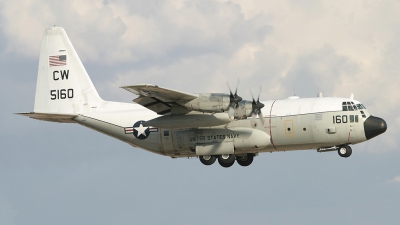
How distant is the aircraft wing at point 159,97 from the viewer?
28453mm

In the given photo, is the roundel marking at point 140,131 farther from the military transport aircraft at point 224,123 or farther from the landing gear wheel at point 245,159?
the landing gear wheel at point 245,159

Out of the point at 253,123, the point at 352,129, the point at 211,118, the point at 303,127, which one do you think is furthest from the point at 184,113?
the point at 352,129

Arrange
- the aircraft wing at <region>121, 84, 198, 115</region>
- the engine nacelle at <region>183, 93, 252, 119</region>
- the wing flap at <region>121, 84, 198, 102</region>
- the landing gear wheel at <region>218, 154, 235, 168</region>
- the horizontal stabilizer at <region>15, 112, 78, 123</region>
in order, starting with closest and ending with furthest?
the wing flap at <region>121, 84, 198, 102</region>
the aircraft wing at <region>121, 84, 198, 115</region>
the engine nacelle at <region>183, 93, 252, 119</region>
the landing gear wheel at <region>218, 154, 235, 168</region>
the horizontal stabilizer at <region>15, 112, 78, 123</region>

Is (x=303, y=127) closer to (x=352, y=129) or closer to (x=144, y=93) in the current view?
(x=352, y=129)

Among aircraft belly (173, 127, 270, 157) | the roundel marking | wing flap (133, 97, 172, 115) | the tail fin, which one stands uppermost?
the tail fin

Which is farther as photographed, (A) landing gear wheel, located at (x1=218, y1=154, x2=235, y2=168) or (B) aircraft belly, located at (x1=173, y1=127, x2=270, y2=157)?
(A) landing gear wheel, located at (x1=218, y1=154, x2=235, y2=168)

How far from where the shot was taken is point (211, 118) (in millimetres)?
30828

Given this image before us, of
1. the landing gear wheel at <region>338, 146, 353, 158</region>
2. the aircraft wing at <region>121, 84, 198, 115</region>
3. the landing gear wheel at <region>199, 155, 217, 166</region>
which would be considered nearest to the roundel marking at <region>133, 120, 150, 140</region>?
the aircraft wing at <region>121, 84, 198, 115</region>

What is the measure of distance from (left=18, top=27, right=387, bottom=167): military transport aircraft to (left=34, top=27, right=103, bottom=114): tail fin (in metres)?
0.94

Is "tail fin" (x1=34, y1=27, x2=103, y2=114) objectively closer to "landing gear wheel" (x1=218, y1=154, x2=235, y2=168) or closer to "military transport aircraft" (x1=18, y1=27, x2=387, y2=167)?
"military transport aircraft" (x1=18, y1=27, x2=387, y2=167)

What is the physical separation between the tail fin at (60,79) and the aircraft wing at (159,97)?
216 inches

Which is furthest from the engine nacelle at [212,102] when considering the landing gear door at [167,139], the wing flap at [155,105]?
the landing gear door at [167,139]

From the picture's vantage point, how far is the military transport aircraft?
3048cm

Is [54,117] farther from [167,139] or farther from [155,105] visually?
[155,105]
